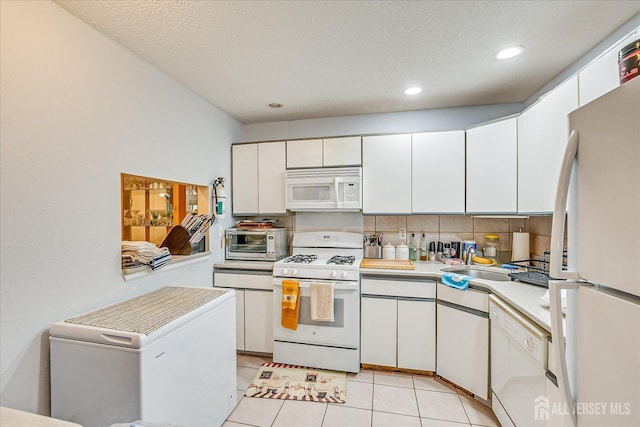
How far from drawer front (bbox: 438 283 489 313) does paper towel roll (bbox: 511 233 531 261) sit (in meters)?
0.78

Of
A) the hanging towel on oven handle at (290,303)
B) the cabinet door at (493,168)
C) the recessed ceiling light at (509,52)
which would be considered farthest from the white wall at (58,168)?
the cabinet door at (493,168)

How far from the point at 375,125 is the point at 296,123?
0.90m

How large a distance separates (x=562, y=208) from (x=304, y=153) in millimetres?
2277

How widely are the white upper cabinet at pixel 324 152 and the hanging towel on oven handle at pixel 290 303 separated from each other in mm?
1205

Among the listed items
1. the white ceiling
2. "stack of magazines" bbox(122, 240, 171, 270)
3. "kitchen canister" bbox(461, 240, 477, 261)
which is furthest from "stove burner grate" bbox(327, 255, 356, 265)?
the white ceiling

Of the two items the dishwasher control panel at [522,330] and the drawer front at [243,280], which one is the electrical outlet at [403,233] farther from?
the drawer front at [243,280]

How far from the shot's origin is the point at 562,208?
858 mm

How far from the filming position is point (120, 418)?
49.0 inches

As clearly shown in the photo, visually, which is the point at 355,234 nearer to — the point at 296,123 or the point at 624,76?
the point at 296,123

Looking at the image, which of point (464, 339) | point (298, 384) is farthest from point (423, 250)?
point (298, 384)

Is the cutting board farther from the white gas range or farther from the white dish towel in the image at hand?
the white dish towel

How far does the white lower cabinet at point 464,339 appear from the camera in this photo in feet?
6.40

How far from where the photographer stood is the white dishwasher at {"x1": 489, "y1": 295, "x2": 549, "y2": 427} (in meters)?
1.30

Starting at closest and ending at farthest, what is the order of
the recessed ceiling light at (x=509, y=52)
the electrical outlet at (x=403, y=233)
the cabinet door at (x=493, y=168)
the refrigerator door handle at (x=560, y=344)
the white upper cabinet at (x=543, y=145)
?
1. the refrigerator door handle at (x=560, y=344)
2. the white upper cabinet at (x=543, y=145)
3. the recessed ceiling light at (x=509, y=52)
4. the cabinet door at (x=493, y=168)
5. the electrical outlet at (x=403, y=233)
